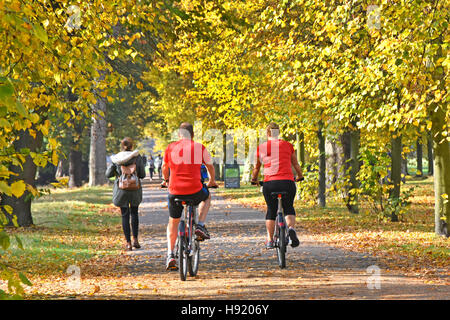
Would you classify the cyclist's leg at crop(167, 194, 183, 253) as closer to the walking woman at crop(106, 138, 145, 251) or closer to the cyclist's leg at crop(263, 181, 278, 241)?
the cyclist's leg at crop(263, 181, 278, 241)

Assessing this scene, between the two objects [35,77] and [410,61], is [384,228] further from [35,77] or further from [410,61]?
[35,77]

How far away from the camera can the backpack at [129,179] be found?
1316cm

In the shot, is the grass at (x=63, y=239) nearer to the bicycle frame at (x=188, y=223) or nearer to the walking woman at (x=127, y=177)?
the walking woman at (x=127, y=177)

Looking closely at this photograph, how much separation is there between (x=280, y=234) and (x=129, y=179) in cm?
378

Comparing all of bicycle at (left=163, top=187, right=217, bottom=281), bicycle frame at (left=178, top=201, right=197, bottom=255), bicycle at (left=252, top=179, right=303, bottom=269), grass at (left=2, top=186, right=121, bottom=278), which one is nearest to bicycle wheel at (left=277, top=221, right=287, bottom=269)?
bicycle at (left=252, top=179, right=303, bottom=269)

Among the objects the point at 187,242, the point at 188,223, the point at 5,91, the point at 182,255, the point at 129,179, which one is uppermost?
the point at 5,91

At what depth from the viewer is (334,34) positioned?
12.4 m

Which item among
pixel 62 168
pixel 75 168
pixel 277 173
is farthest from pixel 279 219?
pixel 62 168

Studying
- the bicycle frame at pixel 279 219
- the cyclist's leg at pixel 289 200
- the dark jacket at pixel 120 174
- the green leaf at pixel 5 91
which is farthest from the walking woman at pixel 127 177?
the green leaf at pixel 5 91

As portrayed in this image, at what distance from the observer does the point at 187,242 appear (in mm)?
9602

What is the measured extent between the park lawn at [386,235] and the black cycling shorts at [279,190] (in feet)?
5.80

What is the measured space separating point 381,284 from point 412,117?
293cm

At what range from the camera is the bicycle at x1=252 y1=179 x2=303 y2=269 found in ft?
34.0

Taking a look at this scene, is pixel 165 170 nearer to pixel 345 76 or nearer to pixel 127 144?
pixel 127 144
